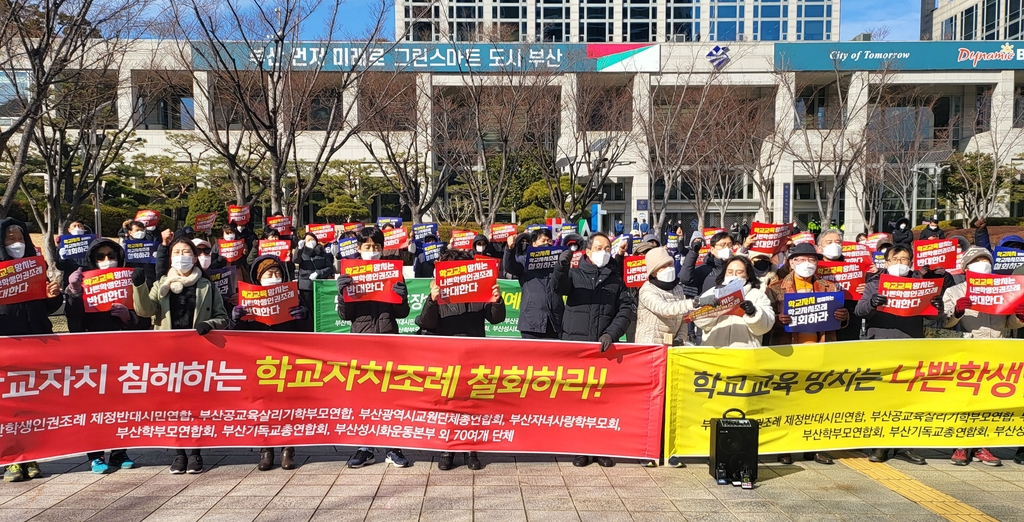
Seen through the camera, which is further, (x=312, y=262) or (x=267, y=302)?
(x=312, y=262)

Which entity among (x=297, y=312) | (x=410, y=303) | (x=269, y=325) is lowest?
(x=410, y=303)

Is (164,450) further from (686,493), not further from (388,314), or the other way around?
(686,493)

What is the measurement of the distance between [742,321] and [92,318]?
210 inches

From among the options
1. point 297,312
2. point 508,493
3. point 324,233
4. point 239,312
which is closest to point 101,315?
point 239,312

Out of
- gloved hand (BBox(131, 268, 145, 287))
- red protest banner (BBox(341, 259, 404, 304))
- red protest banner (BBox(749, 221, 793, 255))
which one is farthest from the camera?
red protest banner (BBox(749, 221, 793, 255))

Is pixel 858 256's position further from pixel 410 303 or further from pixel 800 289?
pixel 410 303

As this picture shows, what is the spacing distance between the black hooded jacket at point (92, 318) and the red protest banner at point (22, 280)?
0.24 metres

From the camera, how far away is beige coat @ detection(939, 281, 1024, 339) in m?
6.08

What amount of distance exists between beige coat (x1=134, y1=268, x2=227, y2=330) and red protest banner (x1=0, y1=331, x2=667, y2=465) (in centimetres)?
28

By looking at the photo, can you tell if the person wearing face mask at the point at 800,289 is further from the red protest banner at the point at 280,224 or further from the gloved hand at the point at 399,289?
the red protest banner at the point at 280,224

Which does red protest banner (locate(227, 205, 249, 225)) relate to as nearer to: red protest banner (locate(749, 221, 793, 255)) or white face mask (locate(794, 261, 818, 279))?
red protest banner (locate(749, 221, 793, 255))

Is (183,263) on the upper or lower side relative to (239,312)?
upper

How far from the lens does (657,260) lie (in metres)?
5.52

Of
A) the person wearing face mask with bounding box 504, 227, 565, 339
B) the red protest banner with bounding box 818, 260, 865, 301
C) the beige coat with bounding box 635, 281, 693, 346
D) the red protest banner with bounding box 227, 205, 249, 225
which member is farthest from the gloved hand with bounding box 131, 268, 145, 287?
the red protest banner with bounding box 227, 205, 249, 225
